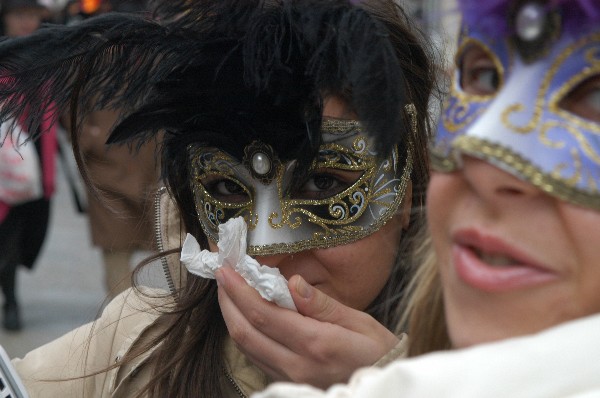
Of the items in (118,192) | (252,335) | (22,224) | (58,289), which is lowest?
(58,289)

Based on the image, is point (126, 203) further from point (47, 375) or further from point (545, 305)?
point (545, 305)

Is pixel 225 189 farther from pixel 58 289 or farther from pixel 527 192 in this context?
pixel 58 289

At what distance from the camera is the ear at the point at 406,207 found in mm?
1959

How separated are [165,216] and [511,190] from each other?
1307 mm


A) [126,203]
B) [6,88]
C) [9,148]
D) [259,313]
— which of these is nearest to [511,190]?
[259,313]

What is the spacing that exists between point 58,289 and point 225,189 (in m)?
4.79

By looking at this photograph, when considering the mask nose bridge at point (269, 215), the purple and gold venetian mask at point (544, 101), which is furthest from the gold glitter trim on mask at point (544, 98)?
the mask nose bridge at point (269, 215)

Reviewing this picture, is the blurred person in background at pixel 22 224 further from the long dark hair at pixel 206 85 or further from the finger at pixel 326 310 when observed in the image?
the finger at pixel 326 310

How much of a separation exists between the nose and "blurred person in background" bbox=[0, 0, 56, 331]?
398 cm

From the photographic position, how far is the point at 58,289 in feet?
21.3

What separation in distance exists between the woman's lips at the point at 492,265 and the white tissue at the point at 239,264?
677 millimetres

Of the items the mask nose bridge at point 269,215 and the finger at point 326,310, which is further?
the mask nose bridge at point 269,215

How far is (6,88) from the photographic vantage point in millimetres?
1886

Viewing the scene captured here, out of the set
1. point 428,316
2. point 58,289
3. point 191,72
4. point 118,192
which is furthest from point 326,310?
point 58,289
